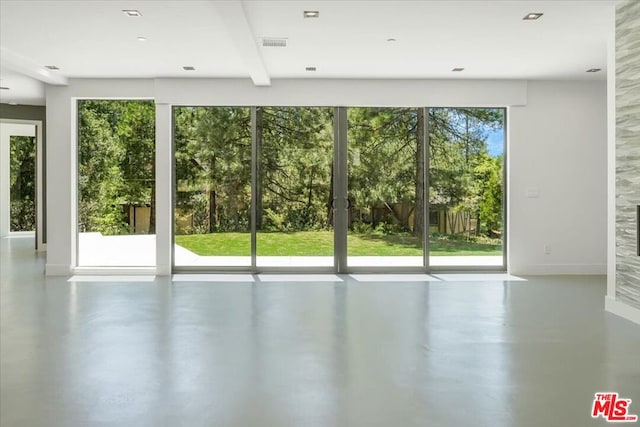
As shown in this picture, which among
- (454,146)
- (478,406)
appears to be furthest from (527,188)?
(478,406)

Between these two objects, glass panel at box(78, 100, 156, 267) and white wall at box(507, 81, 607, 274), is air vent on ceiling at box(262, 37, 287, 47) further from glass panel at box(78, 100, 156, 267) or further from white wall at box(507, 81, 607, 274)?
white wall at box(507, 81, 607, 274)

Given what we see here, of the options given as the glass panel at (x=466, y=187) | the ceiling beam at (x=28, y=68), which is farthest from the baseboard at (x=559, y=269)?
the ceiling beam at (x=28, y=68)

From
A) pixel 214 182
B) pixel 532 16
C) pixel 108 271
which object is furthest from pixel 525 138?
pixel 108 271

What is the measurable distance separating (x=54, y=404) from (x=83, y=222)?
5.78m

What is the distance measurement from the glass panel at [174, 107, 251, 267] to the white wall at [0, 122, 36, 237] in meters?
7.90

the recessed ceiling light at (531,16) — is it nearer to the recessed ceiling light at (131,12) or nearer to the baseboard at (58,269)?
the recessed ceiling light at (131,12)

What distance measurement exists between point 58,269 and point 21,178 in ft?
25.1

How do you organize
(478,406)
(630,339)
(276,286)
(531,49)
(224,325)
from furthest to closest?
(276,286) → (531,49) → (224,325) → (630,339) → (478,406)

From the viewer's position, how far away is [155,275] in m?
8.03

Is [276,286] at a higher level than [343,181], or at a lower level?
lower

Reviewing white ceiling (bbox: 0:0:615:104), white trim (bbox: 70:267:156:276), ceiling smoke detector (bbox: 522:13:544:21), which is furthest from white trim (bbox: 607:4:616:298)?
white trim (bbox: 70:267:156:276)

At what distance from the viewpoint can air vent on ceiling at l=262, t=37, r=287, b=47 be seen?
600cm

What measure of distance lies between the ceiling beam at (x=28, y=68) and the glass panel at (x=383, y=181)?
168 inches

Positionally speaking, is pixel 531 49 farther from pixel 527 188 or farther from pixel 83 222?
pixel 83 222
